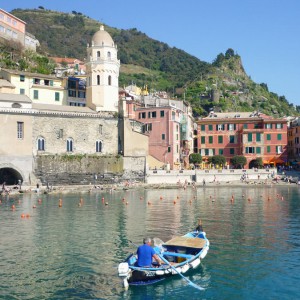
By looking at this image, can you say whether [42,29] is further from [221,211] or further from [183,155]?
[221,211]

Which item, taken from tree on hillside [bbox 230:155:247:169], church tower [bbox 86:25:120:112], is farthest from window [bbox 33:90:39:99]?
tree on hillside [bbox 230:155:247:169]

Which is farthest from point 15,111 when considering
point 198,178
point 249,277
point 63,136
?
point 249,277

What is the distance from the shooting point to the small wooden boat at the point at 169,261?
17242 mm

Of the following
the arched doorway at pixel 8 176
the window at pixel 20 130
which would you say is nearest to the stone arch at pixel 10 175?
the arched doorway at pixel 8 176

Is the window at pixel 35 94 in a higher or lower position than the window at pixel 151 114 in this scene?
higher

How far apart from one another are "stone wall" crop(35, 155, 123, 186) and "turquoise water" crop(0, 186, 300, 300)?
16.3m

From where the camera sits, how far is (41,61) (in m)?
87.9

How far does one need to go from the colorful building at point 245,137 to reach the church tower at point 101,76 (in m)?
22.8

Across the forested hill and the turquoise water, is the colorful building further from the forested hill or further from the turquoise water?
the turquoise water

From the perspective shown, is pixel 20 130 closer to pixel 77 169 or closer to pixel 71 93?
pixel 77 169

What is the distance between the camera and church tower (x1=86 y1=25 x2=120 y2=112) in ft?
230

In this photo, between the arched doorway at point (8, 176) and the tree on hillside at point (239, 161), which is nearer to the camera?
the arched doorway at point (8, 176)

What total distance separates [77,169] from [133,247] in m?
41.5

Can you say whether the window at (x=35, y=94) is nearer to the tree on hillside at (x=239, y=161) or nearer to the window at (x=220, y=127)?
the window at (x=220, y=127)
